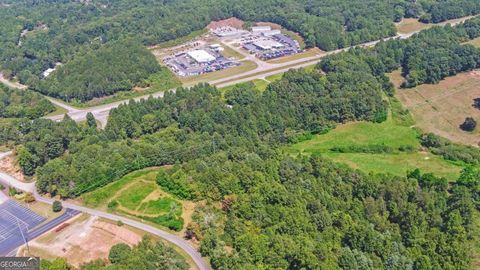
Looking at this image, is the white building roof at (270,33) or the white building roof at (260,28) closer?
the white building roof at (270,33)

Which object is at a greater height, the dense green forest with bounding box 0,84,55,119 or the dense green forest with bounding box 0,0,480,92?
the dense green forest with bounding box 0,0,480,92

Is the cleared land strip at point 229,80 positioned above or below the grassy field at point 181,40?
below

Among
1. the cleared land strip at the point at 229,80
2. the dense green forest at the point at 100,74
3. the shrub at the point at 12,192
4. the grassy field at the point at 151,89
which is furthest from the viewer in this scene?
the dense green forest at the point at 100,74

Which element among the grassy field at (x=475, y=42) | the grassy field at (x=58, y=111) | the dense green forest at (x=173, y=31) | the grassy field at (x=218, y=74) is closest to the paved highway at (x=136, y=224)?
the grassy field at (x=58, y=111)

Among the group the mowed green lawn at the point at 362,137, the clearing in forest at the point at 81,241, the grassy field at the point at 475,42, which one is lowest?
the mowed green lawn at the point at 362,137

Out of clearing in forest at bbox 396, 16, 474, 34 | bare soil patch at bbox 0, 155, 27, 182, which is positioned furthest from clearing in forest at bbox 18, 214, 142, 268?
clearing in forest at bbox 396, 16, 474, 34

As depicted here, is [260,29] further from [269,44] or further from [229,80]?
[229,80]

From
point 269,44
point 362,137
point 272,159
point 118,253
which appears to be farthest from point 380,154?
point 269,44

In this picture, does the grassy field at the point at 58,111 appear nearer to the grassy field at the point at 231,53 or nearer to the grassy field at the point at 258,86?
the grassy field at the point at 258,86

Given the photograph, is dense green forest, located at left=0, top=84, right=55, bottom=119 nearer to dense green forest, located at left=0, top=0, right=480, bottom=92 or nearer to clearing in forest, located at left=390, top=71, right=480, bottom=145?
dense green forest, located at left=0, top=0, right=480, bottom=92
